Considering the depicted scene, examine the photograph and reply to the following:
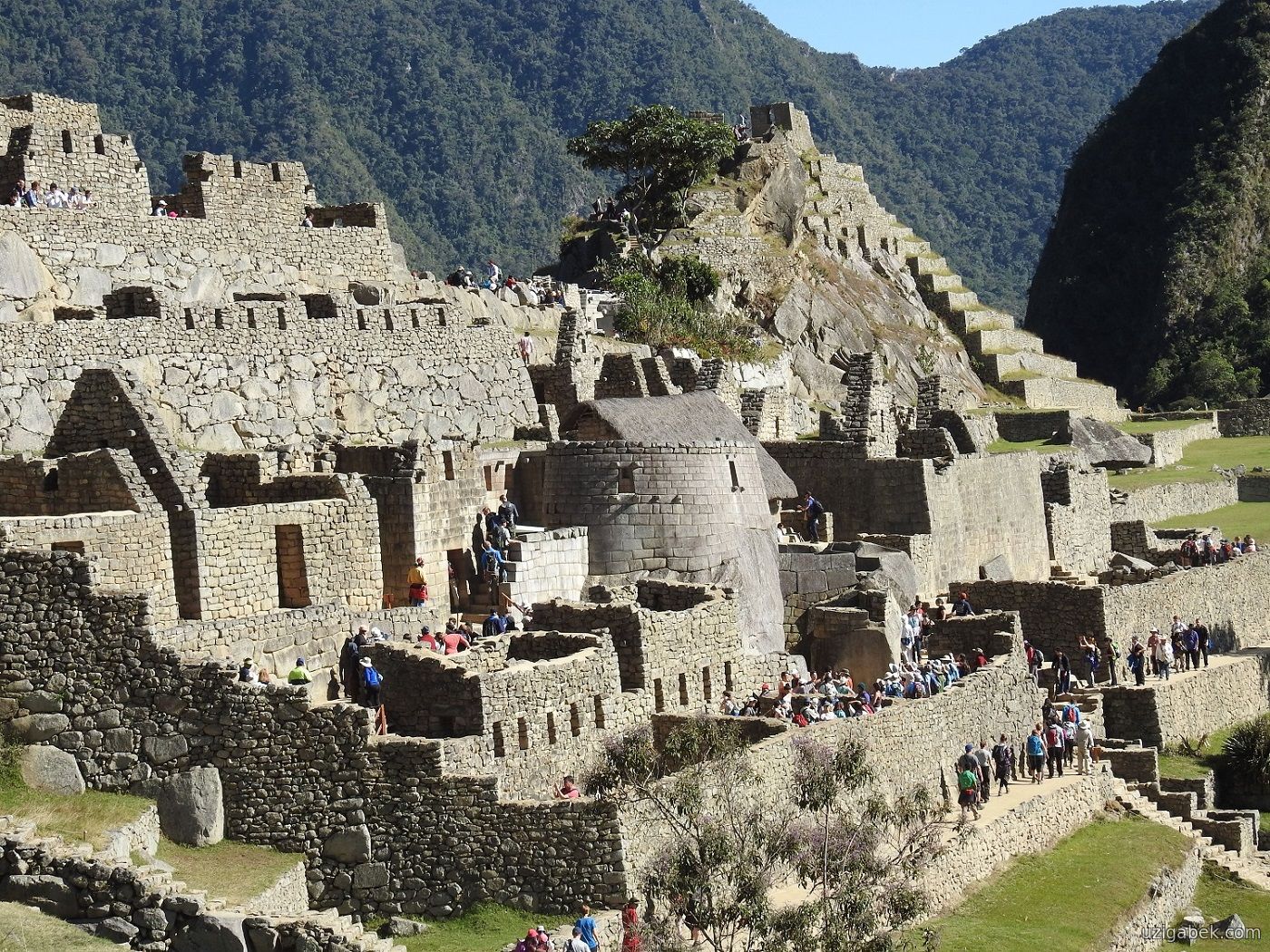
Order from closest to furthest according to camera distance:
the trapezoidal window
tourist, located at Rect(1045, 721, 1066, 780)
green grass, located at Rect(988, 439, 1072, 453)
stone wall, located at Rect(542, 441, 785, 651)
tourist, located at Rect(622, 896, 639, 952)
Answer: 1. tourist, located at Rect(622, 896, 639, 952)
2. the trapezoidal window
3. stone wall, located at Rect(542, 441, 785, 651)
4. tourist, located at Rect(1045, 721, 1066, 780)
5. green grass, located at Rect(988, 439, 1072, 453)

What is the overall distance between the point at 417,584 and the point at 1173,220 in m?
108

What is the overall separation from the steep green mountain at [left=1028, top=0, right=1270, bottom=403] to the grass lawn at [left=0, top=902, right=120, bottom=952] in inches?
3925

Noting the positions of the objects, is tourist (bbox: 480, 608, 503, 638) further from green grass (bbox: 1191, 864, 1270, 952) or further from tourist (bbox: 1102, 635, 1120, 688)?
tourist (bbox: 1102, 635, 1120, 688)

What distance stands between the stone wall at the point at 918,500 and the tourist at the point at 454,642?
13.8 meters

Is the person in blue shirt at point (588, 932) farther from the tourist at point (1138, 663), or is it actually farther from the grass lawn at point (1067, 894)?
the tourist at point (1138, 663)

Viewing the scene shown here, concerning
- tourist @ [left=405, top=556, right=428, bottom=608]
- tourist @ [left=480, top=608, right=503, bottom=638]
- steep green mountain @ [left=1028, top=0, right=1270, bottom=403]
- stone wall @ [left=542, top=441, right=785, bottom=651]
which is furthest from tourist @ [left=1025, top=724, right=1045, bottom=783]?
steep green mountain @ [left=1028, top=0, right=1270, bottom=403]

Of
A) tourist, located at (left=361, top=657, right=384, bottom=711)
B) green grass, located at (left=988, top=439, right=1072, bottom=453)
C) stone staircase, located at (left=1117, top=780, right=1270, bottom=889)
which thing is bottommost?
stone staircase, located at (left=1117, top=780, right=1270, bottom=889)

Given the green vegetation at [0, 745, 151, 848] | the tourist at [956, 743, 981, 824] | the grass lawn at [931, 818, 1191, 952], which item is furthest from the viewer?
the tourist at [956, 743, 981, 824]

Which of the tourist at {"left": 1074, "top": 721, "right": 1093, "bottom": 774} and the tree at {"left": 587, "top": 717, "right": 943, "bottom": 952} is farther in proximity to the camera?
the tourist at {"left": 1074, "top": 721, "right": 1093, "bottom": 774}

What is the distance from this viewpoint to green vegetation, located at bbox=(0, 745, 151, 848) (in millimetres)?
20469

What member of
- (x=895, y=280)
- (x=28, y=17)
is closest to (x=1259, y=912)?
(x=895, y=280)

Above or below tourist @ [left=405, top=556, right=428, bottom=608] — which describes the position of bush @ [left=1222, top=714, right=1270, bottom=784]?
below

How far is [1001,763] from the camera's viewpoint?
101 feet

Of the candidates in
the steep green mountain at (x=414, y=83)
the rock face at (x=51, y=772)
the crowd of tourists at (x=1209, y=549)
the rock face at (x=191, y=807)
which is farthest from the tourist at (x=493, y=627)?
the steep green mountain at (x=414, y=83)
